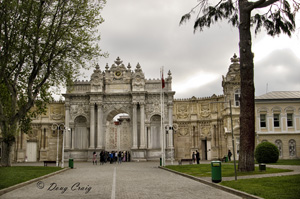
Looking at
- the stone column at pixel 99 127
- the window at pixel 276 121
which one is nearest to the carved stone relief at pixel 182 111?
the stone column at pixel 99 127

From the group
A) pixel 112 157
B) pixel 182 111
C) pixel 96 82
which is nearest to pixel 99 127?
pixel 112 157

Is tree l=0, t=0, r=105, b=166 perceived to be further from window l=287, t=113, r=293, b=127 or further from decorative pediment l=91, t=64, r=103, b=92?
window l=287, t=113, r=293, b=127

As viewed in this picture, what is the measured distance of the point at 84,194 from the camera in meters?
15.3

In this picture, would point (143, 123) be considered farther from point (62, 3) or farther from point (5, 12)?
point (5, 12)

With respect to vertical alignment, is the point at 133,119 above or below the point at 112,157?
above

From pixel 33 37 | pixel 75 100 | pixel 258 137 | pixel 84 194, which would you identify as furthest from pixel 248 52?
pixel 75 100

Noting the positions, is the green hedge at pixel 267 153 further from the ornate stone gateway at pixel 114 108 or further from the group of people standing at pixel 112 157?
the group of people standing at pixel 112 157

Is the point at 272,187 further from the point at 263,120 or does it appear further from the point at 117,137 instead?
the point at 117,137

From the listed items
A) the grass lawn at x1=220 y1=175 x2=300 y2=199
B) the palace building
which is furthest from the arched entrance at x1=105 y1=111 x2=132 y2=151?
the grass lawn at x1=220 y1=175 x2=300 y2=199

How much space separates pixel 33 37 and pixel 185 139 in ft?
96.9

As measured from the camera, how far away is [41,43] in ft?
102

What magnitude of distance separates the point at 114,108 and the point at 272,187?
38748mm

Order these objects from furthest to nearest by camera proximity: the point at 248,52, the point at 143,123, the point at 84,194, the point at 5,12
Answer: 1. the point at 143,123
2. the point at 5,12
3. the point at 248,52
4. the point at 84,194

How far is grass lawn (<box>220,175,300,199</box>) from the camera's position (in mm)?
13077
